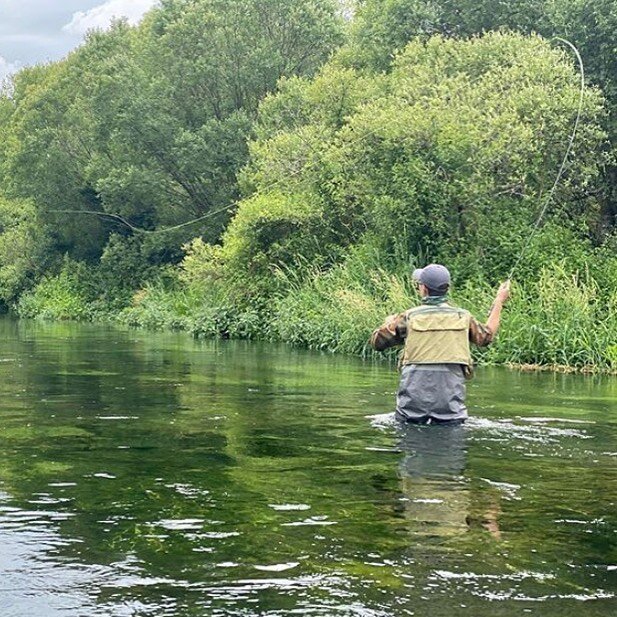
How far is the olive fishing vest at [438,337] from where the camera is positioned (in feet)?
32.7

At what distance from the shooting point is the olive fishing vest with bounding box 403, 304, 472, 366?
32.7 ft

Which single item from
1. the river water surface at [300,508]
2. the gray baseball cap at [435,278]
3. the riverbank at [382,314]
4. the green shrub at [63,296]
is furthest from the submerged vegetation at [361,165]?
the gray baseball cap at [435,278]

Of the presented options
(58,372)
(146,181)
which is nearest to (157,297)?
(146,181)

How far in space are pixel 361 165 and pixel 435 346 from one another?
20309 mm

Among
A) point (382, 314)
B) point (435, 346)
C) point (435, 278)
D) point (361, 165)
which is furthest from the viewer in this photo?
point (361, 165)

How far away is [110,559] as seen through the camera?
5438 mm

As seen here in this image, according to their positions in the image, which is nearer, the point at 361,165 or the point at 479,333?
the point at 479,333

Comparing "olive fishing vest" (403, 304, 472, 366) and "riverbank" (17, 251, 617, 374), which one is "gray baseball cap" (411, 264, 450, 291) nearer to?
Answer: "olive fishing vest" (403, 304, 472, 366)

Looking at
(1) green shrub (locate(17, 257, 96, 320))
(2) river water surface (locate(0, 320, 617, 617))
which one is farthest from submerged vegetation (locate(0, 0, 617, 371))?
(2) river water surface (locate(0, 320, 617, 617))

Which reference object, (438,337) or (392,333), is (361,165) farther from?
(438,337)

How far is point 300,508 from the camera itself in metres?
6.75

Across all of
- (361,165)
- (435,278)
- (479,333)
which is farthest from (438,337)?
(361,165)

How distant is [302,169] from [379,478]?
25.6 metres

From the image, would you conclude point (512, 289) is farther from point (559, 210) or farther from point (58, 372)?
point (58, 372)
